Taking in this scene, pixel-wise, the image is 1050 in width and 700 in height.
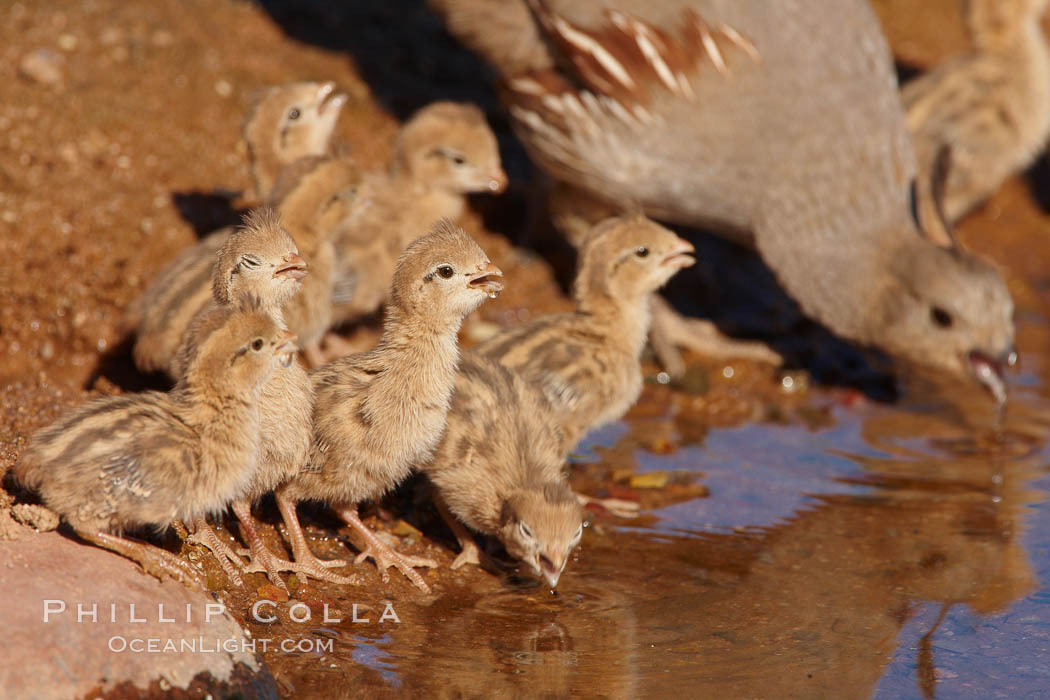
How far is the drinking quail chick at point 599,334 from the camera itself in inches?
282

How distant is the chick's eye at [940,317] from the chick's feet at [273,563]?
4330 mm

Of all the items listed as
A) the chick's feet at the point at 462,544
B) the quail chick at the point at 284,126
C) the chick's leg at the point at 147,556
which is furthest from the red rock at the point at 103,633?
the quail chick at the point at 284,126

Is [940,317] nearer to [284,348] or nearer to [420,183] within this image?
[420,183]

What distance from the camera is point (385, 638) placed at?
18.1 ft

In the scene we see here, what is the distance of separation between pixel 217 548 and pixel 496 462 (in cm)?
135

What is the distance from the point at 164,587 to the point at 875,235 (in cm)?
542

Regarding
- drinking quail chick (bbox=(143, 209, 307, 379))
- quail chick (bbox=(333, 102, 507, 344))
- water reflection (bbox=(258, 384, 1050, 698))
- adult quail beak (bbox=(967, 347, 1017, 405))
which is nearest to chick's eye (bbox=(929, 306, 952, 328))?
adult quail beak (bbox=(967, 347, 1017, 405))

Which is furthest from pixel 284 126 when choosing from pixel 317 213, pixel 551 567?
pixel 551 567

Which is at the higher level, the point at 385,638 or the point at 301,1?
the point at 301,1

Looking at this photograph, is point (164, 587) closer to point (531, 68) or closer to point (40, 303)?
point (40, 303)

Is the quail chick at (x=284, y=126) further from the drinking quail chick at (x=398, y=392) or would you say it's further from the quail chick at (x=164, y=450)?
the quail chick at (x=164, y=450)

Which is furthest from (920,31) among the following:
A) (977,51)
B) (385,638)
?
(385,638)

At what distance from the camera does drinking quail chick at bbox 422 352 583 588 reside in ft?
19.6

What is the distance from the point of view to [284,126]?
8539 millimetres
